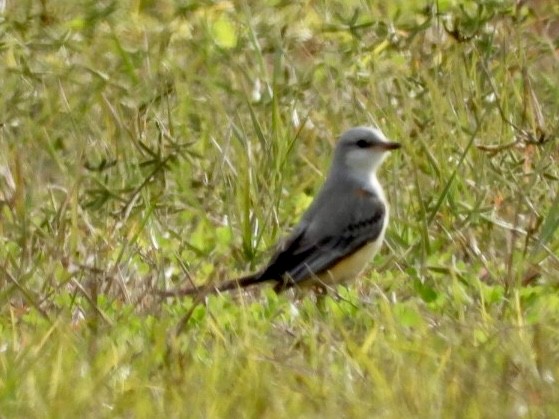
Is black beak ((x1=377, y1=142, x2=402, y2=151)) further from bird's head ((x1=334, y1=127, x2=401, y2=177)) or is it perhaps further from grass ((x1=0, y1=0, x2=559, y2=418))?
grass ((x1=0, y1=0, x2=559, y2=418))

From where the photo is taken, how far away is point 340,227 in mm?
8023

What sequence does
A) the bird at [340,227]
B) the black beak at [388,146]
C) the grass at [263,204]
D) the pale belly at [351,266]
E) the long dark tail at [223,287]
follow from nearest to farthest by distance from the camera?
1. the grass at [263,204]
2. the long dark tail at [223,287]
3. the bird at [340,227]
4. the pale belly at [351,266]
5. the black beak at [388,146]

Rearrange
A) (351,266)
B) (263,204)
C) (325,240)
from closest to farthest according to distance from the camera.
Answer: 1. (351,266)
2. (325,240)
3. (263,204)

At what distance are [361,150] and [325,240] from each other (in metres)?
0.52

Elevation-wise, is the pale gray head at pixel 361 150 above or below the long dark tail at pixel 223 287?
above

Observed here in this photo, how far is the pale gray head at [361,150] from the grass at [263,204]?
0.18m

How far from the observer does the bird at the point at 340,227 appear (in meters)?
7.54

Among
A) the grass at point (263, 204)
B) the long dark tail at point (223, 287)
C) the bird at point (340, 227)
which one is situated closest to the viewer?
the grass at point (263, 204)

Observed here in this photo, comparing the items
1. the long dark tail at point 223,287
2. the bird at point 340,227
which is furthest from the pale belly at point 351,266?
the long dark tail at point 223,287

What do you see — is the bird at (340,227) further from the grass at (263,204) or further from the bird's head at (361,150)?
the grass at (263,204)

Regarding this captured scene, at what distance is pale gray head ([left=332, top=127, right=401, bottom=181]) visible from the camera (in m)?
8.21

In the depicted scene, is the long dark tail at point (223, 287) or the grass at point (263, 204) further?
the long dark tail at point (223, 287)

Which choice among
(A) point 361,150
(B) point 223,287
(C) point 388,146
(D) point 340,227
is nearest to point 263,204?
(D) point 340,227

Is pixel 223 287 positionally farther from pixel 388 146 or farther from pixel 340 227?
pixel 388 146
